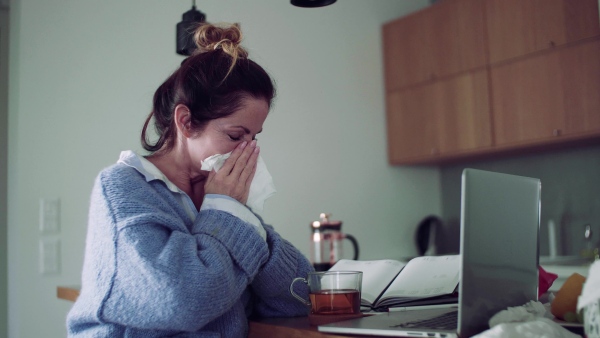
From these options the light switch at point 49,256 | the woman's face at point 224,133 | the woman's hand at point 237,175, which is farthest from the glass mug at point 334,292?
the light switch at point 49,256

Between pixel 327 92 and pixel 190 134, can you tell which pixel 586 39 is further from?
pixel 190 134

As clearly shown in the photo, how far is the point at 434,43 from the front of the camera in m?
3.72

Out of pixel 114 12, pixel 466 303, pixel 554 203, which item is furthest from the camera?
pixel 554 203

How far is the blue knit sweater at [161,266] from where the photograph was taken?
100 cm

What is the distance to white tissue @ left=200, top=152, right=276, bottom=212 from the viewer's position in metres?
1.30

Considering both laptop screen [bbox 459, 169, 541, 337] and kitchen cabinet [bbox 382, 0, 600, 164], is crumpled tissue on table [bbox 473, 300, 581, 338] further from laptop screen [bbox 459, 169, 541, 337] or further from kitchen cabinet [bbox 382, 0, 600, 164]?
kitchen cabinet [bbox 382, 0, 600, 164]

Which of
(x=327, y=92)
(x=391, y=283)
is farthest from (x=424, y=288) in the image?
(x=327, y=92)

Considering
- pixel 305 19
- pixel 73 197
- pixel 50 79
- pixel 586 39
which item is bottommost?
pixel 73 197


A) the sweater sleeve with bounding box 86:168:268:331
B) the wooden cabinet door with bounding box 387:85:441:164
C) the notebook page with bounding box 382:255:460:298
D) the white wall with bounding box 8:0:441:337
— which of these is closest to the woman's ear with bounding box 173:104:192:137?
the sweater sleeve with bounding box 86:168:268:331

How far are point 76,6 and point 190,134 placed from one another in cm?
185

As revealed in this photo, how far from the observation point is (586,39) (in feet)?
9.86

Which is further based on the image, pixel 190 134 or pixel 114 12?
pixel 114 12

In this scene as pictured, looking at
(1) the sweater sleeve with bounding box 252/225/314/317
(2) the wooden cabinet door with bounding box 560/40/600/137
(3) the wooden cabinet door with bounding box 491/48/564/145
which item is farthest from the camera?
(3) the wooden cabinet door with bounding box 491/48/564/145

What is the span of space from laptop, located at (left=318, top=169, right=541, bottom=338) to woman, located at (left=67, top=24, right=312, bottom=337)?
0.71ft
